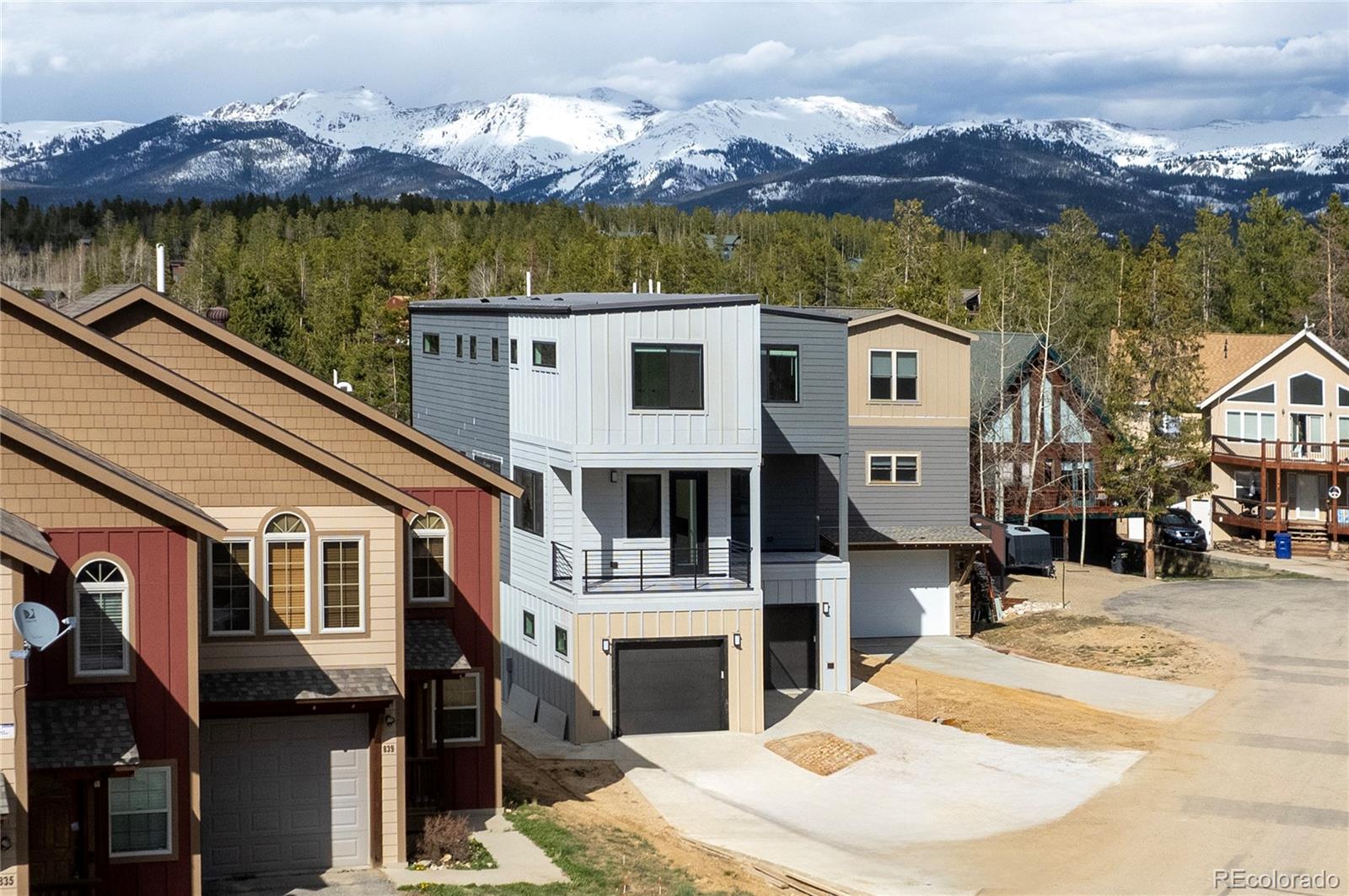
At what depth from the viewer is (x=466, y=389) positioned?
3709cm

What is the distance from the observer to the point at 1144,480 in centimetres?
5381

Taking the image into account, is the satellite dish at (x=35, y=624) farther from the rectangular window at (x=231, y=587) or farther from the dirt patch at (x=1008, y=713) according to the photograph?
the dirt patch at (x=1008, y=713)

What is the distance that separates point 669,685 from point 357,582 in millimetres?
10749

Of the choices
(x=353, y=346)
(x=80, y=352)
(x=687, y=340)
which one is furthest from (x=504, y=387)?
(x=353, y=346)

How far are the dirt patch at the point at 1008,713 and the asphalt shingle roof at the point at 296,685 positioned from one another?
14364 millimetres

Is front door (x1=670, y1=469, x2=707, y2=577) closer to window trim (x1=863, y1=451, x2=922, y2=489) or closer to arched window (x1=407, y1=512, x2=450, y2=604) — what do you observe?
arched window (x1=407, y1=512, x2=450, y2=604)

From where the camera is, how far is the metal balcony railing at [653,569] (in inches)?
1264

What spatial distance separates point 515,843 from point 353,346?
5157 cm

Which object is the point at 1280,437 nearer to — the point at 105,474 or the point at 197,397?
the point at 197,397

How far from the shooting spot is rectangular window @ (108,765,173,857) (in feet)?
64.1

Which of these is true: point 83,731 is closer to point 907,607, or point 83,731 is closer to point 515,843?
point 515,843

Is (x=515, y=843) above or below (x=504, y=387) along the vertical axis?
below

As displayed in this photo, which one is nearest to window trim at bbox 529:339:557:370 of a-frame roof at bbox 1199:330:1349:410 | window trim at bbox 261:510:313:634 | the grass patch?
the grass patch

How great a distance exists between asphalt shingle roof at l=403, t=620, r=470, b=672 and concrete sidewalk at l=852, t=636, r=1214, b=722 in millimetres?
15438
